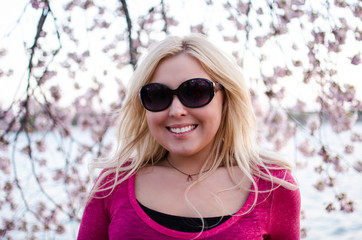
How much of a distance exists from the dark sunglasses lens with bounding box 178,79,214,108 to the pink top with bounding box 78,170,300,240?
1.31ft

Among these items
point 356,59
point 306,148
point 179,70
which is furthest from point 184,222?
point 306,148

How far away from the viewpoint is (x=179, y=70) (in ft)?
4.64

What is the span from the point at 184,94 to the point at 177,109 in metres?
0.06

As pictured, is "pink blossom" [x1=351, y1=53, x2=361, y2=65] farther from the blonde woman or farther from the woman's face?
the woman's face

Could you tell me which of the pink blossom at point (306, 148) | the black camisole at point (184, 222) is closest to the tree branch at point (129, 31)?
the black camisole at point (184, 222)

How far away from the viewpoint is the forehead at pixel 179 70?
55.4 inches

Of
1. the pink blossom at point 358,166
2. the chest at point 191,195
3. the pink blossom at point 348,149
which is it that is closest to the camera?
the chest at point 191,195

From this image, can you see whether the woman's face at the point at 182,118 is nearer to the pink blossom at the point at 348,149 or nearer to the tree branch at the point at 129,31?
the tree branch at the point at 129,31

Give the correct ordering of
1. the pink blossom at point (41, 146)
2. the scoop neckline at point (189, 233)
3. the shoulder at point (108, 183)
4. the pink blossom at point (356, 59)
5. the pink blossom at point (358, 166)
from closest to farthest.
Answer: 1. the scoop neckline at point (189, 233)
2. the shoulder at point (108, 183)
3. the pink blossom at point (356, 59)
4. the pink blossom at point (358, 166)
5. the pink blossom at point (41, 146)

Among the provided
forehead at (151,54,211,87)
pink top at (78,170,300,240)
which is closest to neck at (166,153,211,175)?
pink top at (78,170,300,240)

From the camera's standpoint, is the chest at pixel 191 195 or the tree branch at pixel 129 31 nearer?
the chest at pixel 191 195

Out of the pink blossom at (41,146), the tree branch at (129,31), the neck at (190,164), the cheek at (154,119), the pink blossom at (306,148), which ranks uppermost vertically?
the tree branch at (129,31)

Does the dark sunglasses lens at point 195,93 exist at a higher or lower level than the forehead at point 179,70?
lower

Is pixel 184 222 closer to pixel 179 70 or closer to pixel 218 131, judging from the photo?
pixel 218 131
